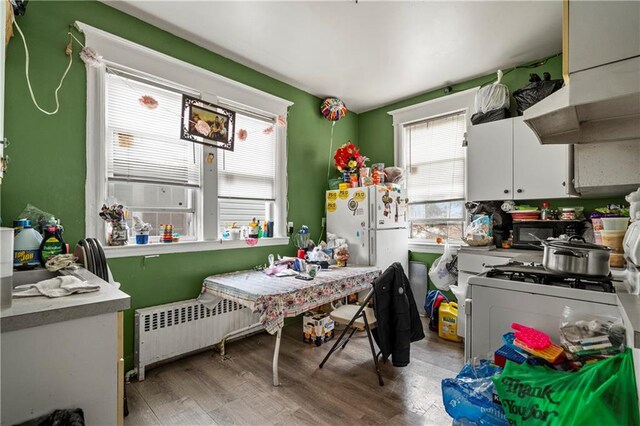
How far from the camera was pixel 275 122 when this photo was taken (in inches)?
137

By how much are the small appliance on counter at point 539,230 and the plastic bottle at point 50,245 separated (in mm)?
3577

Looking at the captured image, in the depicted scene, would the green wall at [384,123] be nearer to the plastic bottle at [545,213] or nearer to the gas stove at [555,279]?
the plastic bottle at [545,213]

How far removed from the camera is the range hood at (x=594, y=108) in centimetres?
105

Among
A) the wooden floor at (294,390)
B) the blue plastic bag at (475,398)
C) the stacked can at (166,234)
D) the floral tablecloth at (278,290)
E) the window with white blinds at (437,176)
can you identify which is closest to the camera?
the blue plastic bag at (475,398)

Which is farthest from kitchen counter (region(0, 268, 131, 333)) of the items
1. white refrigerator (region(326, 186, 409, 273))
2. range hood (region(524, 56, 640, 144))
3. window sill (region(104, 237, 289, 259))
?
white refrigerator (region(326, 186, 409, 273))

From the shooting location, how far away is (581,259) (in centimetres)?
141

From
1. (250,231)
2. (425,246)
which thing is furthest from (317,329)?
(425,246)

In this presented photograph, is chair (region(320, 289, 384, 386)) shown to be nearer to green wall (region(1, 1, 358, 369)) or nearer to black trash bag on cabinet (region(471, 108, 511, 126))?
green wall (region(1, 1, 358, 369))

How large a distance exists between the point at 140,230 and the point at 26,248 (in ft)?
2.94

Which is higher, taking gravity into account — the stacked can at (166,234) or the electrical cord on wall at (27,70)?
the electrical cord on wall at (27,70)

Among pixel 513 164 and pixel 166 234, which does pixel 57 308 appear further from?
pixel 513 164

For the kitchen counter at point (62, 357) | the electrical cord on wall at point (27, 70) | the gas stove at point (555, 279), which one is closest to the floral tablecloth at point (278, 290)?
the kitchen counter at point (62, 357)

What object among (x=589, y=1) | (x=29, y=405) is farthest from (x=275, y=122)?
(x=29, y=405)

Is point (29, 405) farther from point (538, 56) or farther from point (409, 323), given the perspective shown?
point (538, 56)
